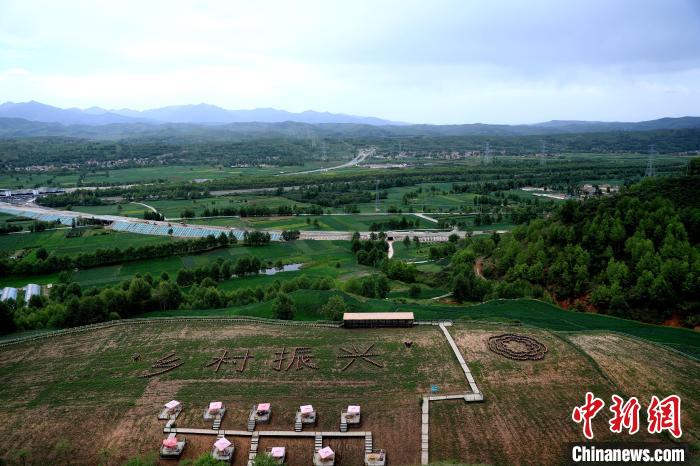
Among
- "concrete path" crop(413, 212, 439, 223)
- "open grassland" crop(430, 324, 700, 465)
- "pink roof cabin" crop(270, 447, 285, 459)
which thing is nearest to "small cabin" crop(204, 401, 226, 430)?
"pink roof cabin" crop(270, 447, 285, 459)

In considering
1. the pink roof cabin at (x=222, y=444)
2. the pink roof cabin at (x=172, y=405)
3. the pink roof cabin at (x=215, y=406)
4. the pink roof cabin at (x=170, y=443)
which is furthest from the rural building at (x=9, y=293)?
the pink roof cabin at (x=222, y=444)

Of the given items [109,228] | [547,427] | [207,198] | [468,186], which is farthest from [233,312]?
[468,186]

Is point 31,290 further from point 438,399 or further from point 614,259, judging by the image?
point 614,259

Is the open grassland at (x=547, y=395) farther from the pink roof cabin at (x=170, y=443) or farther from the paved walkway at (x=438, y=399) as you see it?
the pink roof cabin at (x=170, y=443)

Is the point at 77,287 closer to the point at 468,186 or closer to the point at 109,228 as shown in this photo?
the point at 109,228

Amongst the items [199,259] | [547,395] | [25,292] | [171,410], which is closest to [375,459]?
[547,395]

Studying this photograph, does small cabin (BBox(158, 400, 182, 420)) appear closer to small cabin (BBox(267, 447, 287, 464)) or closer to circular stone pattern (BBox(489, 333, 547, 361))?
small cabin (BBox(267, 447, 287, 464))
